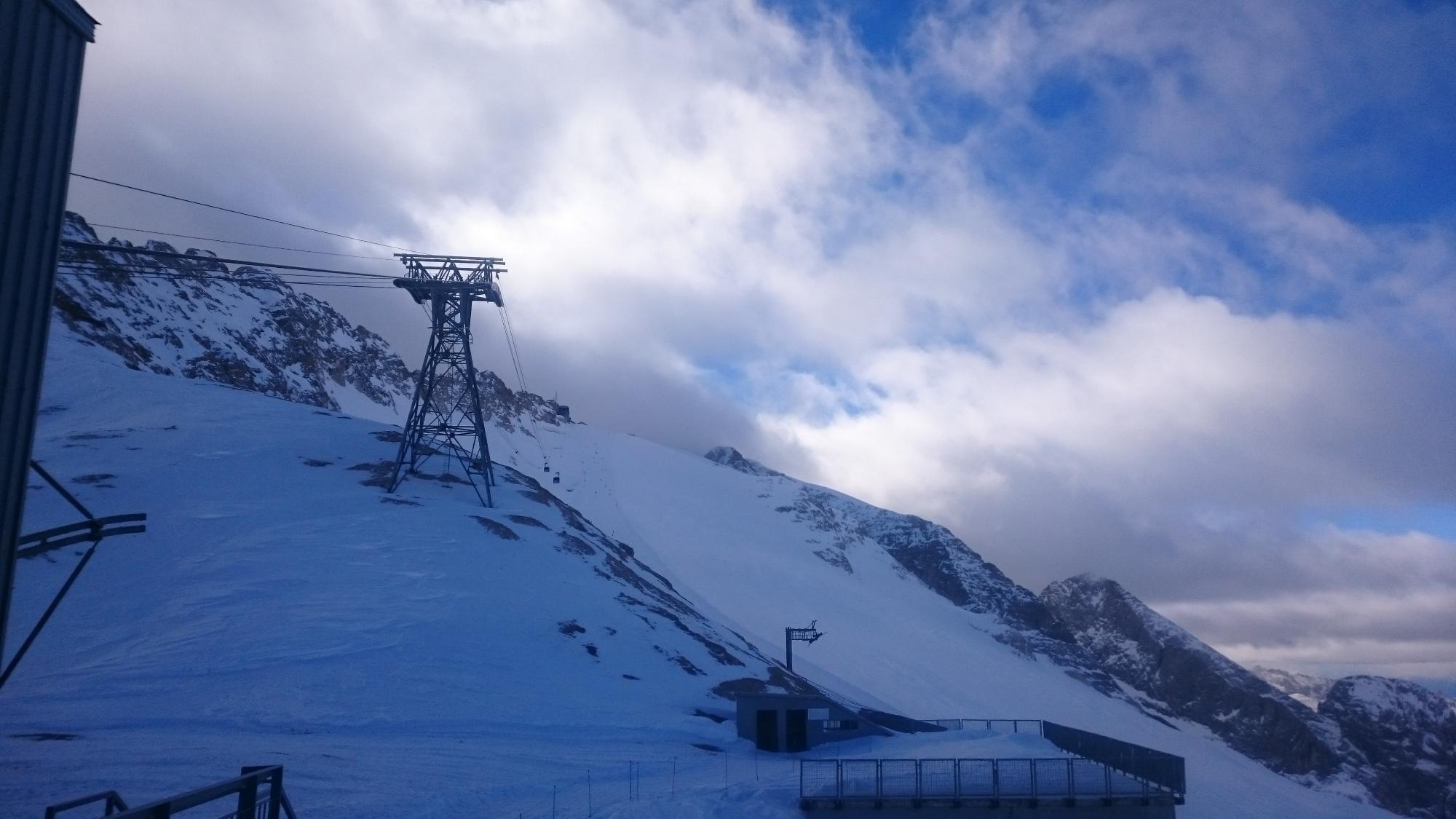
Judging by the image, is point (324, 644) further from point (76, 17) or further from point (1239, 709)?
point (1239, 709)

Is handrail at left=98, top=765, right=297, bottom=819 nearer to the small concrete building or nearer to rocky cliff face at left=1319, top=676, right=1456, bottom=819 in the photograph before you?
the small concrete building

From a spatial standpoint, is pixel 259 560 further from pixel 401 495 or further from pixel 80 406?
pixel 80 406

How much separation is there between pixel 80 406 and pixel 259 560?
25468 millimetres

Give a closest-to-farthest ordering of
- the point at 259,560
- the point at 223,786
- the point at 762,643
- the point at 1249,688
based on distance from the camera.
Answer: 1. the point at 223,786
2. the point at 259,560
3. the point at 762,643
4. the point at 1249,688

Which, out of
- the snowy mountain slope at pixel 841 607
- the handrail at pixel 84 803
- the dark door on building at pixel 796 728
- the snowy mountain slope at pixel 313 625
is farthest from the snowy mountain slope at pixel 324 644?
the handrail at pixel 84 803

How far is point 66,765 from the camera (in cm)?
1792

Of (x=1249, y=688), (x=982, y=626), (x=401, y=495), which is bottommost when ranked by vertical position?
(x=1249, y=688)

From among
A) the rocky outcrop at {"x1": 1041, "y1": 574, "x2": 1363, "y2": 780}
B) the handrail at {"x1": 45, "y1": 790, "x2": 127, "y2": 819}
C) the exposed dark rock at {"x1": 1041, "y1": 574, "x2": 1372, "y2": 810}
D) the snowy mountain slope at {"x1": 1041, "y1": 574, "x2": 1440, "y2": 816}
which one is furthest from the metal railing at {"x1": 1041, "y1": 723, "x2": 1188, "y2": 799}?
the snowy mountain slope at {"x1": 1041, "y1": 574, "x2": 1440, "y2": 816}

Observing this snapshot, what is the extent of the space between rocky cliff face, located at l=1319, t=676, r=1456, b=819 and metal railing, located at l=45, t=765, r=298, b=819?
191 meters

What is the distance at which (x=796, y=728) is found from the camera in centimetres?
3141

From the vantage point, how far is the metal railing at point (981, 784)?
20.5m

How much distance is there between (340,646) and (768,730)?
13076 mm

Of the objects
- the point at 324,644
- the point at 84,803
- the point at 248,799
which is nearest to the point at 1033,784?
the point at 248,799

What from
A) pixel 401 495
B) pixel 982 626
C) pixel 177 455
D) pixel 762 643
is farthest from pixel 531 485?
pixel 982 626
